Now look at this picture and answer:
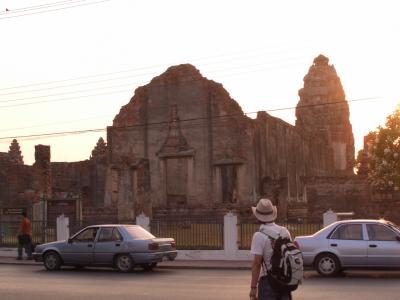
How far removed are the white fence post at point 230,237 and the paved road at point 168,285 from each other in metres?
3.50

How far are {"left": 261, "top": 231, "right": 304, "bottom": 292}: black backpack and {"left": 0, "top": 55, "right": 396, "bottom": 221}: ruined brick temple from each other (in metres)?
29.1

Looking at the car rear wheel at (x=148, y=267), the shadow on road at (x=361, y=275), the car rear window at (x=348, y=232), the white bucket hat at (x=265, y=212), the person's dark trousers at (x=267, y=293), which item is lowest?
the shadow on road at (x=361, y=275)

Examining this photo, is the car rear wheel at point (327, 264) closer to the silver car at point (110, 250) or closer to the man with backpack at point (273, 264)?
the silver car at point (110, 250)

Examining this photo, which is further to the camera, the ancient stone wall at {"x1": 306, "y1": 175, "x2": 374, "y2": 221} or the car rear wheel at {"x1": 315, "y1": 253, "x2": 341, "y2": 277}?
the ancient stone wall at {"x1": 306, "y1": 175, "x2": 374, "y2": 221}

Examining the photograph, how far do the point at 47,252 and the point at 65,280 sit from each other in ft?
11.5

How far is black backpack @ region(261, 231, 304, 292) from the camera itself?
22.0 feet

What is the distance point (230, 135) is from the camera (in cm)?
4178

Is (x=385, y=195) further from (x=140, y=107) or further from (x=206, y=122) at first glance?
(x=140, y=107)

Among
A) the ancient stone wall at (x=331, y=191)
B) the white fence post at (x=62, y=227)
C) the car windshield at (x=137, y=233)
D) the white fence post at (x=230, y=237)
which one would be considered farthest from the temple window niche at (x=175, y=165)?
the car windshield at (x=137, y=233)

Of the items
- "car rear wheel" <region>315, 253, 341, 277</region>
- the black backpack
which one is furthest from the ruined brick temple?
the black backpack

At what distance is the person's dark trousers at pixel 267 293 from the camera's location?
6828mm

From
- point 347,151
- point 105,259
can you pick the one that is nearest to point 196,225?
point 105,259

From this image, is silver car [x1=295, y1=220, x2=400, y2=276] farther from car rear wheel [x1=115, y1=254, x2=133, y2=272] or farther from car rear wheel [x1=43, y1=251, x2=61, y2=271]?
car rear wheel [x1=43, y1=251, x2=61, y2=271]

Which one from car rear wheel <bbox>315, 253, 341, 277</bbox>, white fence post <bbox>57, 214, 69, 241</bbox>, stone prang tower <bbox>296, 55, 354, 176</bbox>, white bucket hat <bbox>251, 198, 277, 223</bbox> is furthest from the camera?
stone prang tower <bbox>296, 55, 354, 176</bbox>
